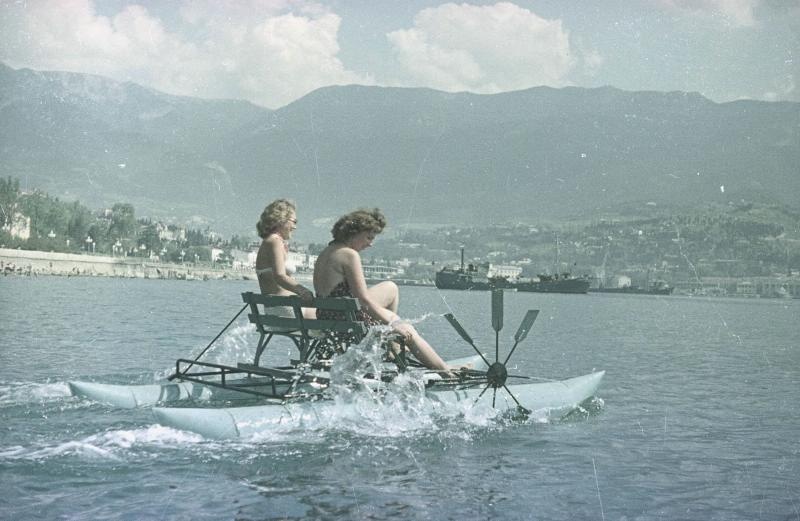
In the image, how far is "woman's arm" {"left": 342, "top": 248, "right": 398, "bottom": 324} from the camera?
39.3 ft

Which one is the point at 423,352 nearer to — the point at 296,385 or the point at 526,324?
the point at 296,385

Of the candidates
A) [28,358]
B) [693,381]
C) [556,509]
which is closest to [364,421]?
[556,509]

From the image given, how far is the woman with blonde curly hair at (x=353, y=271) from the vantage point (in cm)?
1204

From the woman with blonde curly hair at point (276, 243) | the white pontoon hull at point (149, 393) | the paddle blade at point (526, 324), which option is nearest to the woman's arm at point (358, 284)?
the woman with blonde curly hair at point (276, 243)

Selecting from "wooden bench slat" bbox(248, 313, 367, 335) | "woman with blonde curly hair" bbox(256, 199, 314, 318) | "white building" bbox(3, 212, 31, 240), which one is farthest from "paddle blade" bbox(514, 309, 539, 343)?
"white building" bbox(3, 212, 31, 240)

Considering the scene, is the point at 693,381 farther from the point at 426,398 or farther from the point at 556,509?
the point at 556,509

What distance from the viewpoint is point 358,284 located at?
12.1 meters

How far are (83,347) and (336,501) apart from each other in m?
19.5

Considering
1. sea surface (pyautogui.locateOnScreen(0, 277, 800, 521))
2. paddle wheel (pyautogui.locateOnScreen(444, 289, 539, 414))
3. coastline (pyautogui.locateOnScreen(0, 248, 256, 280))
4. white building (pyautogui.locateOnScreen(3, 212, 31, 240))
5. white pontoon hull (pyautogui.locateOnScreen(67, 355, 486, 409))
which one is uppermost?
white building (pyautogui.locateOnScreen(3, 212, 31, 240))

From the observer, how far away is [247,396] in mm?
13633

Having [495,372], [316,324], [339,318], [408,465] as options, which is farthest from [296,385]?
[495,372]

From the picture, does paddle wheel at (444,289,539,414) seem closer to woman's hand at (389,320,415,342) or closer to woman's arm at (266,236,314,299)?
woman's hand at (389,320,415,342)

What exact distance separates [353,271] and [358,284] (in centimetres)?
19

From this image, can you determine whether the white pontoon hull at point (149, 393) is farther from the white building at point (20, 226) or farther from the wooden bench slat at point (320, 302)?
the white building at point (20, 226)
